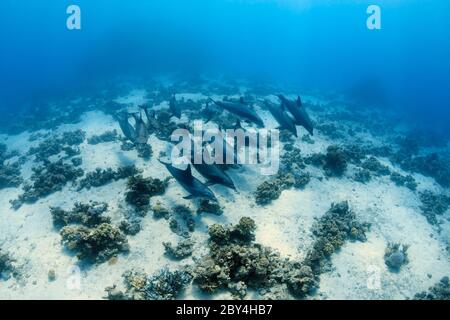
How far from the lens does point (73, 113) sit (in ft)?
83.3

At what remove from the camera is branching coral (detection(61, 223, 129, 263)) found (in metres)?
8.58

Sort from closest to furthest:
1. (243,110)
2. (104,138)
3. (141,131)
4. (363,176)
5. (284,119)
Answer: (284,119)
(243,110)
(141,131)
(363,176)
(104,138)

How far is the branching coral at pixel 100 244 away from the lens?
338 inches

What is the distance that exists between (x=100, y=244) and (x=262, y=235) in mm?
4640

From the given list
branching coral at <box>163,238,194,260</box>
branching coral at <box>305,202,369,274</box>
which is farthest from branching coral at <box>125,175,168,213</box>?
branching coral at <box>305,202,369,274</box>

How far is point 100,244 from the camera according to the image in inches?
342

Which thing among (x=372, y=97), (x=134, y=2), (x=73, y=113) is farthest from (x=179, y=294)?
(x=134, y=2)

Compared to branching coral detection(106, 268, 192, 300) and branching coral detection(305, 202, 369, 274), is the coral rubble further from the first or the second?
branching coral detection(305, 202, 369, 274)

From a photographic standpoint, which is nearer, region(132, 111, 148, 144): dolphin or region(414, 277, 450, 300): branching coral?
region(414, 277, 450, 300): branching coral

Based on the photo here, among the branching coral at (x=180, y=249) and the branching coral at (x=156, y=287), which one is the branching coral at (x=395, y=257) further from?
the branching coral at (x=156, y=287)

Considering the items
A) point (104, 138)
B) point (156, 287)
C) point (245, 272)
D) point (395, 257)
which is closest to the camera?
point (156, 287)

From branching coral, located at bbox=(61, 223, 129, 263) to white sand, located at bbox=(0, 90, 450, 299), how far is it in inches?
10.6

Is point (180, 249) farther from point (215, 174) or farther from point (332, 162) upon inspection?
point (332, 162)

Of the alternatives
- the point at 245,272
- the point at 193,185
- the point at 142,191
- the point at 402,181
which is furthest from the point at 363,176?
the point at 142,191
